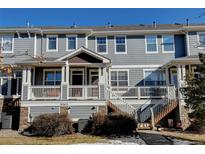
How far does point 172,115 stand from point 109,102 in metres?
4.80

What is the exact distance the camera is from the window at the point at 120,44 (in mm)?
23938

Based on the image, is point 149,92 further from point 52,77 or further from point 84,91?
point 52,77

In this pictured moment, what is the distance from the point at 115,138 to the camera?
603 inches

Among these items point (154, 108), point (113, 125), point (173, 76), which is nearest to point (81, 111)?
point (113, 125)

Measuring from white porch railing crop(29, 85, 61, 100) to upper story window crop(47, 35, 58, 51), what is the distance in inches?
202

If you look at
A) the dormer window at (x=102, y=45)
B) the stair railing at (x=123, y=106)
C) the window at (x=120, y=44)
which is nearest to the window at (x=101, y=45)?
the dormer window at (x=102, y=45)

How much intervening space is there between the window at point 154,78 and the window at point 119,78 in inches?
63.8

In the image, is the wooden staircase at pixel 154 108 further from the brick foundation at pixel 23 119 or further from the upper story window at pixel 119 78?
the brick foundation at pixel 23 119

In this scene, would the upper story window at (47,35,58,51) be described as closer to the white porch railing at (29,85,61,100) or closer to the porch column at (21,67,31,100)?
the porch column at (21,67,31,100)

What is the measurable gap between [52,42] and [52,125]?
953cm

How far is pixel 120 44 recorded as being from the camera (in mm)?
24062

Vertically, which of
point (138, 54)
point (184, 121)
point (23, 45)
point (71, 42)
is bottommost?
point (184, 121)

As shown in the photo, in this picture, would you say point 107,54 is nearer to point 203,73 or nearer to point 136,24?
point 136,24
